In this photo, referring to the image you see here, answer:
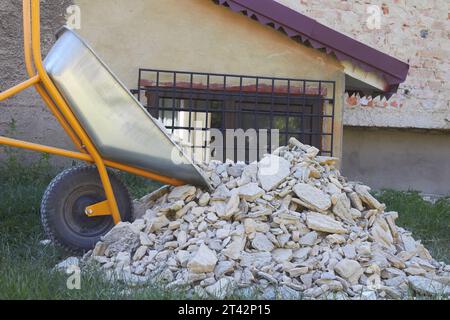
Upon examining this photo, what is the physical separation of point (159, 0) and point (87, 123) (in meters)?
2.94

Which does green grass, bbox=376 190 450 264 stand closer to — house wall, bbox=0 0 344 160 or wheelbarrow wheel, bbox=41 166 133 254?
house wall, bbox=0 0 344 160

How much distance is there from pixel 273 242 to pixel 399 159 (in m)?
5.55

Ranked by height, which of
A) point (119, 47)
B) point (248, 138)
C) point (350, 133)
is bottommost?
point (350, 133)

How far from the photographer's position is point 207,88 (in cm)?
714

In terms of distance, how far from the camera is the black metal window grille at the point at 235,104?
7.13 m

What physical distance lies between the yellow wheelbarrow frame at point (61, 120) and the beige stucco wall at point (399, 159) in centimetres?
498

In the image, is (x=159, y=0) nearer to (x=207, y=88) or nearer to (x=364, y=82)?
(x=207, y=88)

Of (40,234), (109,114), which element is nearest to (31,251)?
(40,234)

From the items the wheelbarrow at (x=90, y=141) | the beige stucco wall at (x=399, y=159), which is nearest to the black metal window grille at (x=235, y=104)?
the beige stucco wall at (x=399, y=159)

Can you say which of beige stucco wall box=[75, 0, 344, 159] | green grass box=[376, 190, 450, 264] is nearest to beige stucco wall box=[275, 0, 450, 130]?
green grass box=[376, 190, 450, 264]

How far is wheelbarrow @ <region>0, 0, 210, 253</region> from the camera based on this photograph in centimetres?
450

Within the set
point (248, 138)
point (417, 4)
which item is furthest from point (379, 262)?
point (417, 4)

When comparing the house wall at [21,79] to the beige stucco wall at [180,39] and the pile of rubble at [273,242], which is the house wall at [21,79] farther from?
the pile of rubble at [273,242]

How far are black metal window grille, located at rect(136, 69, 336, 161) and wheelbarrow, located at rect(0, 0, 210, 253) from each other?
7.83 ft
